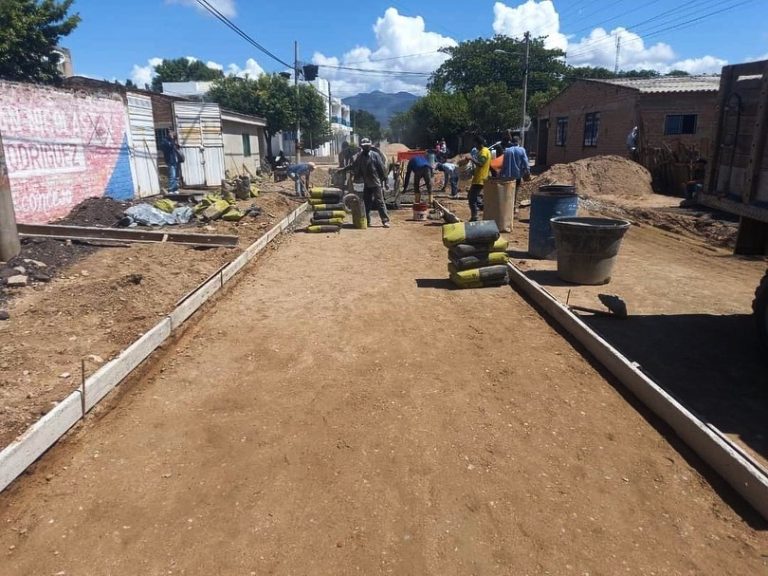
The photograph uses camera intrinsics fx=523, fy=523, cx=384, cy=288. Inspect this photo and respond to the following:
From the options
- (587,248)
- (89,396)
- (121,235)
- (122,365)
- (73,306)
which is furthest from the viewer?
(121,235)

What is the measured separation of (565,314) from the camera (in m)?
5.58

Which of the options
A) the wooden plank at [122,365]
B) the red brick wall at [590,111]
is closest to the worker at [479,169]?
the wooden plank at [122,365]

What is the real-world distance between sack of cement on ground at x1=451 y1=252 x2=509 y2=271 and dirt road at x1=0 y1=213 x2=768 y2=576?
73.1 inches

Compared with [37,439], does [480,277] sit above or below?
above

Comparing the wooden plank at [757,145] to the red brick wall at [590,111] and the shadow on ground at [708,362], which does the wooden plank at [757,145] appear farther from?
the red brick wall at [590,111]

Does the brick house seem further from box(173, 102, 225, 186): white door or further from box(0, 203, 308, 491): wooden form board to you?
box(0, 203, 308, 491): wooden form board

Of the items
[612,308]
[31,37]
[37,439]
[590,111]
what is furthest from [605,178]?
[31,37]

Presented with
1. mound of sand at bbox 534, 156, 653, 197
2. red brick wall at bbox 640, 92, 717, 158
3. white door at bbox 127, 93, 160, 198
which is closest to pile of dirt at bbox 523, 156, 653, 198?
mound of sand at bbox 534, 156, 653, 197

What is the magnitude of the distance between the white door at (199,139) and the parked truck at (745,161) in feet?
58.0

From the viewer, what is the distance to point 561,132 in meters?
29.3

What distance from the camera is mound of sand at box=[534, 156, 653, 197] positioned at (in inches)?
695

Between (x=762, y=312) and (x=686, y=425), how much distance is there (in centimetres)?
188

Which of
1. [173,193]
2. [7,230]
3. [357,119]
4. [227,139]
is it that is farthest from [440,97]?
[357,119]

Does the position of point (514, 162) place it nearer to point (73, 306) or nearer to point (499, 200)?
point (499, 200)
